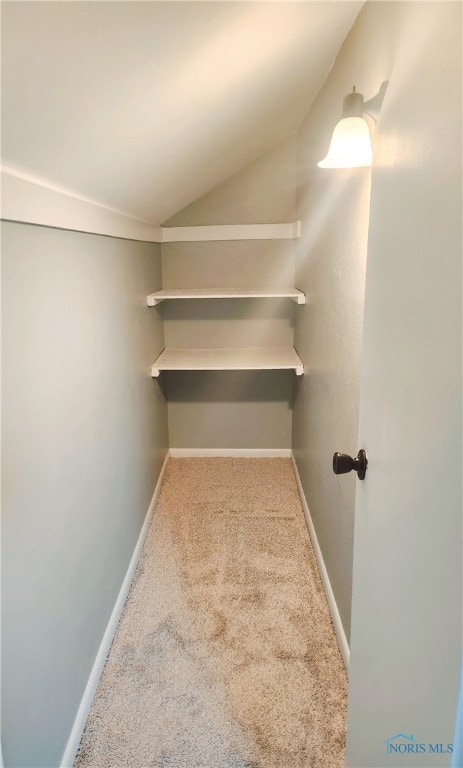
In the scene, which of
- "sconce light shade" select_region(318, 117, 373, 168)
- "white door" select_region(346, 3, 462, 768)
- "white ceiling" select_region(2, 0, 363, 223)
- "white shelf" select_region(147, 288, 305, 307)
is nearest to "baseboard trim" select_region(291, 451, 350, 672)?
"white door" select_region(346, 3, 462, 768)

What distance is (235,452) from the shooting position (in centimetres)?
334

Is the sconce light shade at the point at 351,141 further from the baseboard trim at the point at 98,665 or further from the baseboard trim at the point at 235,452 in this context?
the baseboard trim at the point at 235,452

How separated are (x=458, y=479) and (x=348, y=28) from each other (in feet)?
4.63

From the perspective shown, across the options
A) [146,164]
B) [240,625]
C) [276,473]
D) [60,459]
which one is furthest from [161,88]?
[276,473]

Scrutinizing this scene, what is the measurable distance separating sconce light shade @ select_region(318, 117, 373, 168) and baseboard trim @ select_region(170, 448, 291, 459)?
246cm

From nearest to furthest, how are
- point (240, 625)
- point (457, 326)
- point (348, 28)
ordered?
point (457, 326)
point (348, 28)
point (240, 625)

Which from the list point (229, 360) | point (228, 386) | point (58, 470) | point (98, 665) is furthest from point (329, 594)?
point (228, 386)

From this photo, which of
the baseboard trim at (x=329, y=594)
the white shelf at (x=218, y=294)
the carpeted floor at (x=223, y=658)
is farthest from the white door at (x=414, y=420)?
the white shelf at (x=218, y=294)

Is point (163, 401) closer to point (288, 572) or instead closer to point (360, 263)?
point (288, 572)

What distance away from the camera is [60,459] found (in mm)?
1258

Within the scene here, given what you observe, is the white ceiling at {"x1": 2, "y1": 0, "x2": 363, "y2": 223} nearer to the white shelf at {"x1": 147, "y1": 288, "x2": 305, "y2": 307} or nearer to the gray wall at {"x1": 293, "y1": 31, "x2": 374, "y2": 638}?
the gray wall at {"x1": 293, "y1": 31, "x2": 374, "y2": 638}

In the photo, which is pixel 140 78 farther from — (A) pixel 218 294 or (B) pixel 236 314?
(B) pixel 236 314
